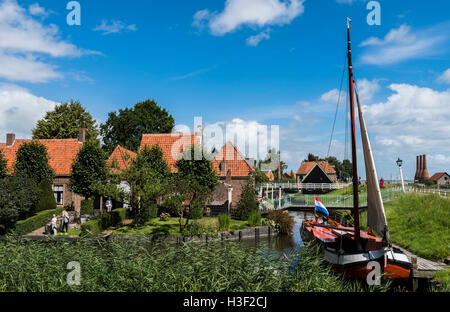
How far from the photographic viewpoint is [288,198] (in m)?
33.5

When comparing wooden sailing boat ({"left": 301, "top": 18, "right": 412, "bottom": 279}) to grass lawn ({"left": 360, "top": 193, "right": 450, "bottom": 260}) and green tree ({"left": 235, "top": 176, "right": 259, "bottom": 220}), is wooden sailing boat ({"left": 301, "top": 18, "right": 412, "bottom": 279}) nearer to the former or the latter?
grass lawn ({"left": 360, "top": 193, "right": 450, "bottom": 260})

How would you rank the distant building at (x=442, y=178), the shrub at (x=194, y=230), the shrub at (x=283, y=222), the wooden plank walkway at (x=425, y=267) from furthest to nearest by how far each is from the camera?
the distant building at (x=442, y=178)
the shrub at (x=283, y=222)
the shrub at (x=194, y=230)
the wooden plank walkway at (x=425, y=267)

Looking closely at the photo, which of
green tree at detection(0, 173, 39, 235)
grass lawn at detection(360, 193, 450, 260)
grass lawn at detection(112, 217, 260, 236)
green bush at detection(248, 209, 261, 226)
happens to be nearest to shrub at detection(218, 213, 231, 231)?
grass lawn at detection(112, 217, 260, 236)

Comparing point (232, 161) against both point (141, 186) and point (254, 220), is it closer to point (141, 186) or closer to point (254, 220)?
point (254, 220)

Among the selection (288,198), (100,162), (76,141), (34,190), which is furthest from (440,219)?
(76,141)

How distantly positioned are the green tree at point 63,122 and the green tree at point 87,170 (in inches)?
630

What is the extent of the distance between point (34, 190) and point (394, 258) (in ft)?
75.4

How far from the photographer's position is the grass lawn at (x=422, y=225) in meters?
16.7

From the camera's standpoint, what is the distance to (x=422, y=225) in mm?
20234

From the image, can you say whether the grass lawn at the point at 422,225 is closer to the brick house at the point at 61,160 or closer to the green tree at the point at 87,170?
the green tree at the point at 87,170

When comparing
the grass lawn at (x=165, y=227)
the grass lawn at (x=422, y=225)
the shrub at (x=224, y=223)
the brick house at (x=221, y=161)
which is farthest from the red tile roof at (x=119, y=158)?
the grass lawn at (x=422, y=225)

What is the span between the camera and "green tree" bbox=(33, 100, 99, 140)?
138 ft

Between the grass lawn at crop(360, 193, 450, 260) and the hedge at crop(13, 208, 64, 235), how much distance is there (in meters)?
23.2

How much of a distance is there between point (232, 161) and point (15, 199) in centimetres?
2022
